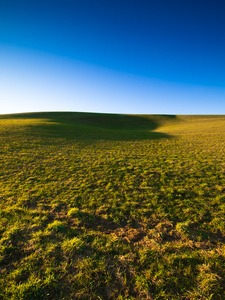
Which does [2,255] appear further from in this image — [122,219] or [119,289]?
[122,219]

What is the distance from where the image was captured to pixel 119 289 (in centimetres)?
525

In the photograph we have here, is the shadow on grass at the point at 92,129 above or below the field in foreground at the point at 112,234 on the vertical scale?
above

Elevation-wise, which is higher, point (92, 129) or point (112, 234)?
point (92, 129)

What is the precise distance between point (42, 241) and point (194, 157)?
735 inches

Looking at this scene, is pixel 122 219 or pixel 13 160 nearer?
pixel 122 219

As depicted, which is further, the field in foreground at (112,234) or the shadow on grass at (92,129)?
the shadow on grass at (92,129)

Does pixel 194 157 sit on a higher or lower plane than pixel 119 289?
higher

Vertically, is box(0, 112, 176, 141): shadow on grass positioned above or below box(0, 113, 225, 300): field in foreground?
above

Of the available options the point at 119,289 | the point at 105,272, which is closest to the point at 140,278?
the point at 119,289

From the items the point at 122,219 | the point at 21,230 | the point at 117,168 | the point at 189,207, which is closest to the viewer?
the point at 21,230

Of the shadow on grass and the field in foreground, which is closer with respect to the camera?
the field in foreground

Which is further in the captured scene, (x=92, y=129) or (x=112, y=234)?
(x=92, y=129)

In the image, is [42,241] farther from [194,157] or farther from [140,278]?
[194,157]

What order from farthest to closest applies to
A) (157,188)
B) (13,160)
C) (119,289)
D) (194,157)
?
(194,157)
(13,160)
(157,188)
(119,289)
